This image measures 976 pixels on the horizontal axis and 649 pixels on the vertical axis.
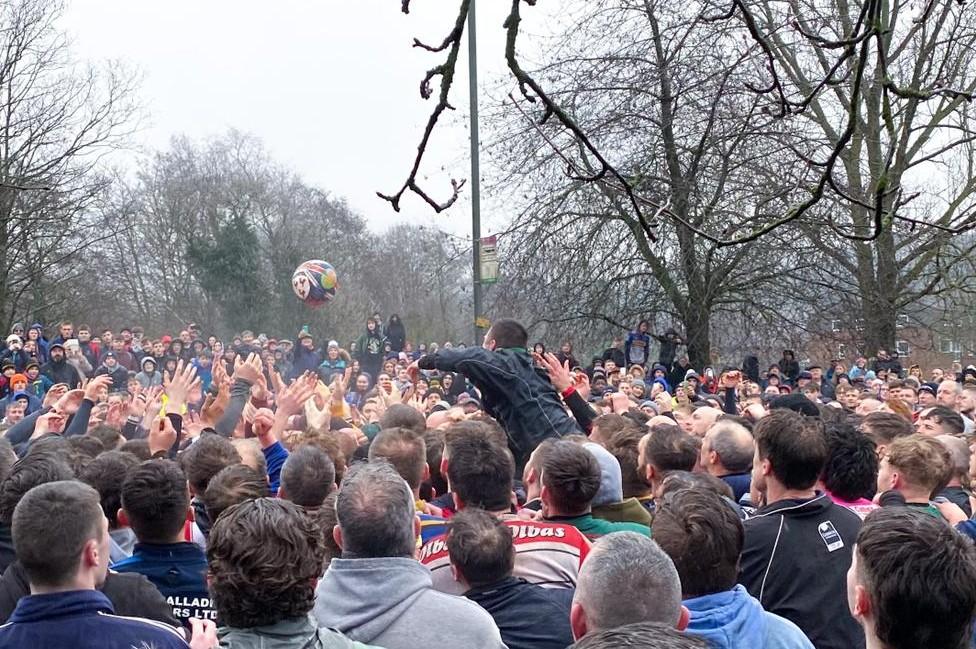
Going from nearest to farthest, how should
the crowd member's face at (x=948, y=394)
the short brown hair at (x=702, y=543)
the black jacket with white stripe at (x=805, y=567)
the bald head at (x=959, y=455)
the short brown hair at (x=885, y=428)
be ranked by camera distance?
1. the short brown hair at (x=702, y=543)
2. the black jacket with white stripe at (x=805, y=567)
3. the bald head at (x=959, y=455)
4. the short brown hair at (x=885, y=428)
5. the crowd member's face at (x=948, y=394)

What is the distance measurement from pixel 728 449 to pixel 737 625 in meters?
2.34

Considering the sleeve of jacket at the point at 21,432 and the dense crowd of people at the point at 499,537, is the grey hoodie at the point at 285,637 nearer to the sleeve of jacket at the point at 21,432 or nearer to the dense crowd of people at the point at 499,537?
the dense crowd of people at the point at 499,537

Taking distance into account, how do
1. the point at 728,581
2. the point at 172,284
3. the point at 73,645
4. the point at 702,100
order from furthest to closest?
the point at 172,284
the point at 702,100
the point at 728,581
the point at 73,645

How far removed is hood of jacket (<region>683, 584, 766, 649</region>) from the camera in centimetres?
289

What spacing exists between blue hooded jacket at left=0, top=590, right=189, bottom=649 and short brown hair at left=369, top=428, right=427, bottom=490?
168cm

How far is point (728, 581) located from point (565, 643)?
552 mm

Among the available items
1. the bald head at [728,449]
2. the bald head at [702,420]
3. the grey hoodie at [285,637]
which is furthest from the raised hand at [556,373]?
the grey hoodie at [285,637]

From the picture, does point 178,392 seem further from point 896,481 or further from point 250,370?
point 896,481

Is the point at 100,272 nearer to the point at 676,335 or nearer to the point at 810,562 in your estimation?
the point at 676,335

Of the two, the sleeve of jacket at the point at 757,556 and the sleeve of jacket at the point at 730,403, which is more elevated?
the sleeve of jacket at the point at 730,403

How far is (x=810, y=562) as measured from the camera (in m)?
3.71

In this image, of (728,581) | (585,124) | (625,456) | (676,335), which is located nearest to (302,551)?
(728,581)

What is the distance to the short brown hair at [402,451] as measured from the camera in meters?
4.41

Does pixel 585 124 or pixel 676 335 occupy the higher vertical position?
pixel 585 124
